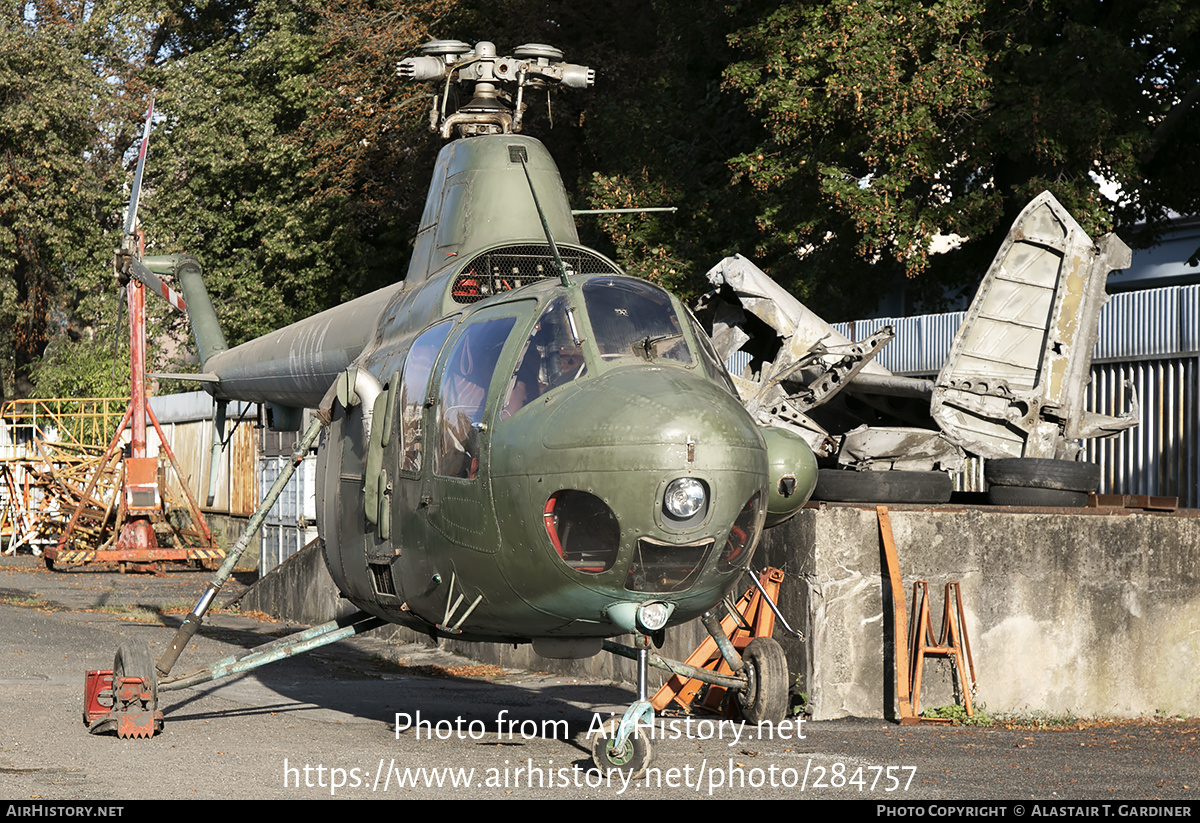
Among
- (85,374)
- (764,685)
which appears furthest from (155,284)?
(85,374)

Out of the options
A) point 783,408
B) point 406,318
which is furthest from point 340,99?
point 406,318

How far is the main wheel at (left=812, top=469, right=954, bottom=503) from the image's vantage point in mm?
11844

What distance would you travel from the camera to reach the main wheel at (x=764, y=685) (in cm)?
968

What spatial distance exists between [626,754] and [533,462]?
76.3 inches

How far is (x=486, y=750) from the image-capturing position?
9125 mm

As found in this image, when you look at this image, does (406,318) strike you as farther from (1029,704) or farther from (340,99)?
(340,99)

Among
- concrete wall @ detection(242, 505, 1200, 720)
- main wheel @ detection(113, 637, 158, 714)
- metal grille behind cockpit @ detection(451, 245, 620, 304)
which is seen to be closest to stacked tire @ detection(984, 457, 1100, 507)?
concrete wall @ detection(242, 505, 1200, 720)

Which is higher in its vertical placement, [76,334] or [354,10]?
[354,10]

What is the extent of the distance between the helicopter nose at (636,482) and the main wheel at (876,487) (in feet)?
15.6

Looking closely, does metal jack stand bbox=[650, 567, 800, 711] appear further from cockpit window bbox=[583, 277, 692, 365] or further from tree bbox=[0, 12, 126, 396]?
tree bbox=[0, 12, 126, 396]

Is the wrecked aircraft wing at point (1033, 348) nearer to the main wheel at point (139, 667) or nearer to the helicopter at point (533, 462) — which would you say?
the helicopter at point (533, 462)

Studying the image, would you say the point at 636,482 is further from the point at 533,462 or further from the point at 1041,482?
the point at 1041,482

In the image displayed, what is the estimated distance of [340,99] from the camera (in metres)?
29.2
